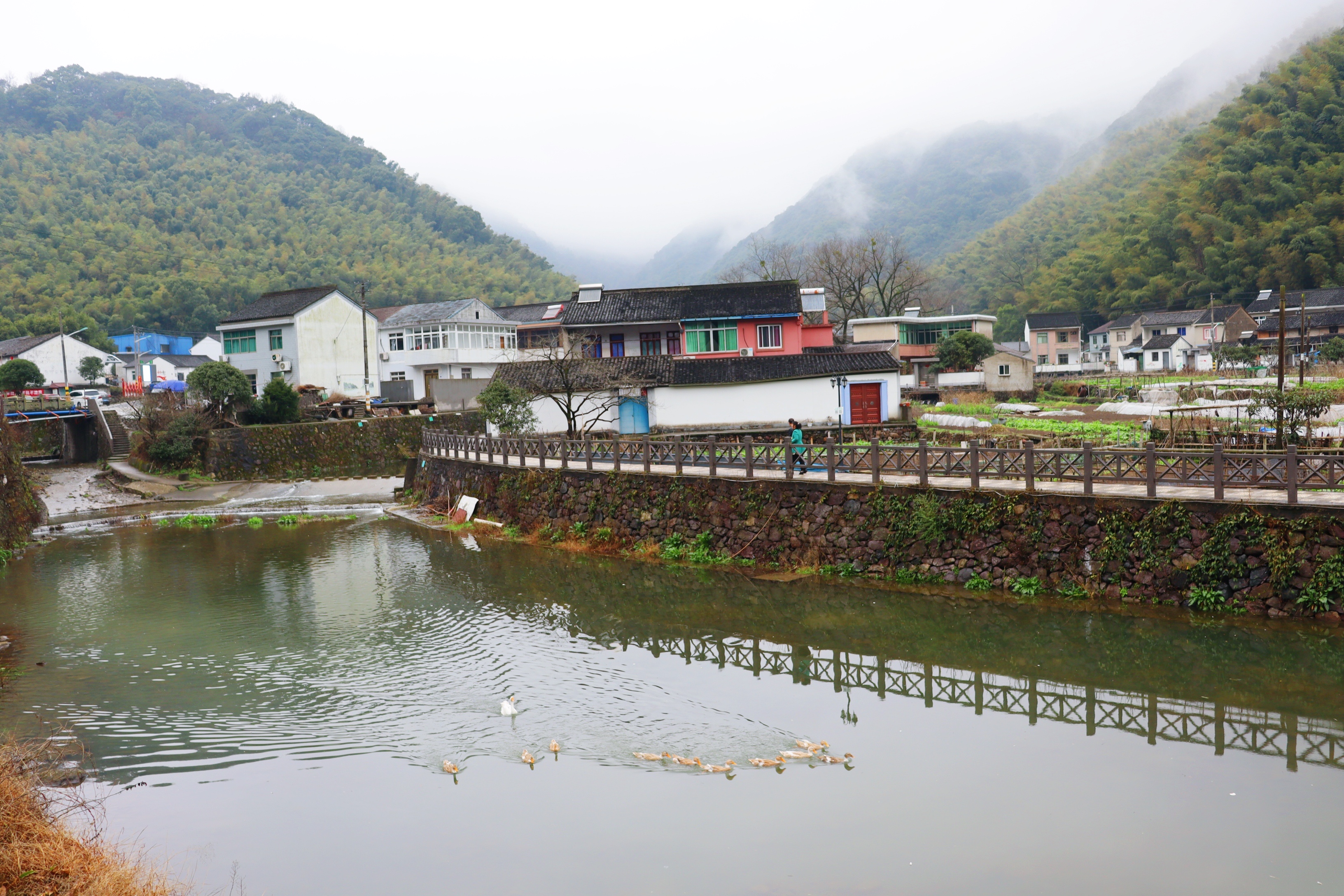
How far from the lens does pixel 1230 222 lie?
78.4m

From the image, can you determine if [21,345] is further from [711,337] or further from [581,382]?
[711,337]

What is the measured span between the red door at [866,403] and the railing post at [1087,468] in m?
20.1

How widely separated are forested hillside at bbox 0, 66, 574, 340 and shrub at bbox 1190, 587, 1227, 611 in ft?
255

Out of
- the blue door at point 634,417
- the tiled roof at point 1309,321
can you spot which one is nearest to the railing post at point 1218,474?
the blue door at point 634,417

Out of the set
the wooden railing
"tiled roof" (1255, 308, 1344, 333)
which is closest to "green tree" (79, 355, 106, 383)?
the wooden railing

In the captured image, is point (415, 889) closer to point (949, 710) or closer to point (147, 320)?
point (949, 710)

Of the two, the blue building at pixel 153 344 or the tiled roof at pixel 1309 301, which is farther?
the blue building at pixel 153 344

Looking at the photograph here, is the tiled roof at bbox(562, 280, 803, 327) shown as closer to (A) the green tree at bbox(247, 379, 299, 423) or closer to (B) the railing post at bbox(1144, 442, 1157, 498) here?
(A) the green tree at bbox(247, 379, 299, 423)

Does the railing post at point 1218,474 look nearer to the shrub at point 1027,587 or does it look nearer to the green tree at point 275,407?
the shrub at point 1027,587

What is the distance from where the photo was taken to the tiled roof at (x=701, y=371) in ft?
118

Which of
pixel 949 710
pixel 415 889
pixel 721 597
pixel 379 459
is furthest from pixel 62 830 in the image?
pixel 379 459

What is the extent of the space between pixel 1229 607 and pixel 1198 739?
15.3 feet

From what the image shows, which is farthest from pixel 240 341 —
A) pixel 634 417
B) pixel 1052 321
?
pixel 1052 321

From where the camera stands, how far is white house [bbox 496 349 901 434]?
118 feet
